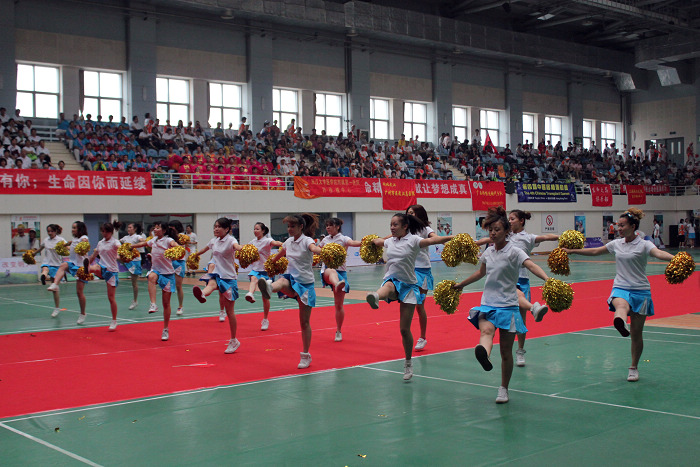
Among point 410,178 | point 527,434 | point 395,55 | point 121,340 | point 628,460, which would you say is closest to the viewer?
point 628,460

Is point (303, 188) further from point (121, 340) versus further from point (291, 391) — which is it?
point (291, 391)

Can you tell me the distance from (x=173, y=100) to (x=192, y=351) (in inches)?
985

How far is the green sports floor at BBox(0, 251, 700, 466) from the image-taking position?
18.3ft

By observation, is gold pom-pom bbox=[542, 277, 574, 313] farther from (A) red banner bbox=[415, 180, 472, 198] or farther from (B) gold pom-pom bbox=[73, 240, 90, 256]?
(A) red banner bbox=[415, 180, 472, 198]

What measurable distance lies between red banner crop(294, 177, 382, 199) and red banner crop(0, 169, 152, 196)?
22.4ft

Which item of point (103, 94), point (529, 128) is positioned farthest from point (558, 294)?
point (529, 128)

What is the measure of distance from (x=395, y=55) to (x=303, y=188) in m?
14.0

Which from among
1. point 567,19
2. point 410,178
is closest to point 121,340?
point 410,178

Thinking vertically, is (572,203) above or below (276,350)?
above

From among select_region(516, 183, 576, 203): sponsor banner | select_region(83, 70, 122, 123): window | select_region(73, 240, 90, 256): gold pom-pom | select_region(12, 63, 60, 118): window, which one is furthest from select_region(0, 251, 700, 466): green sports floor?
select_region(516, 183, 576, 203): sponsor banner

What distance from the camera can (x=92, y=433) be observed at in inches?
251

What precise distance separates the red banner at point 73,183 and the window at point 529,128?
2934 centimetres

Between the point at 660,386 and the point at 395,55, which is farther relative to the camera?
the point at 395,55

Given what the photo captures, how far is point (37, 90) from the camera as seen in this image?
2984cm
